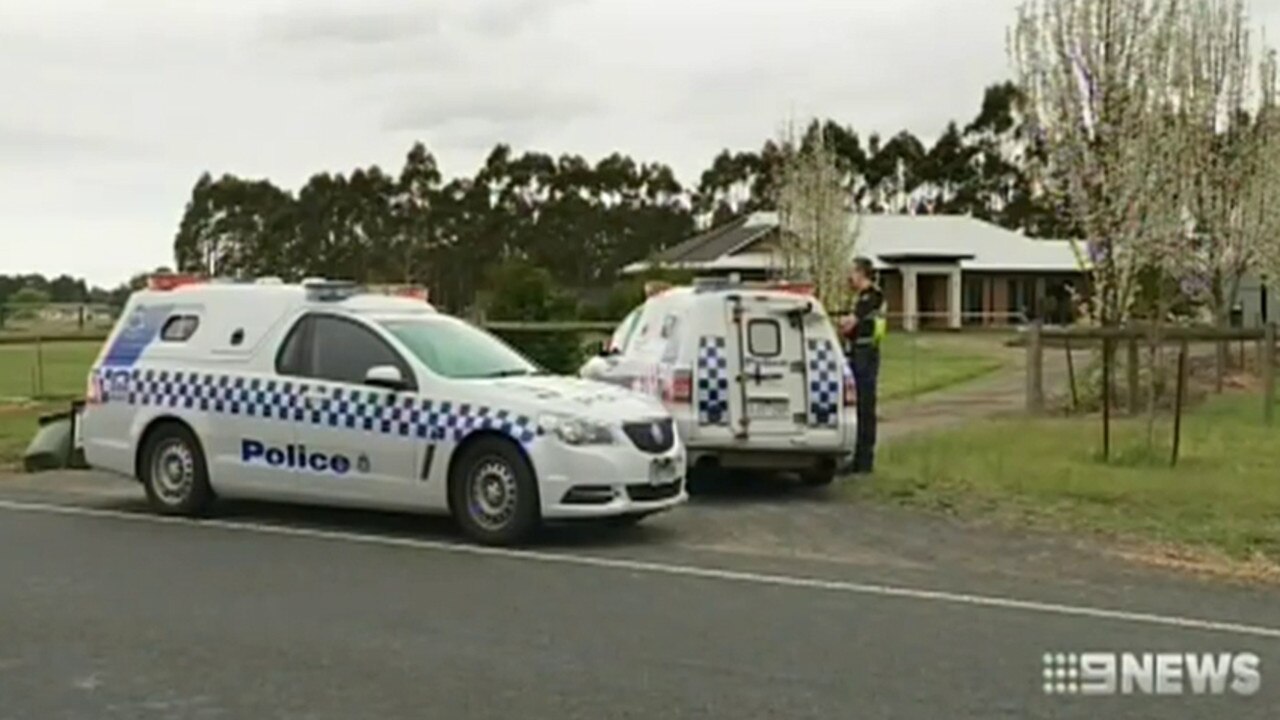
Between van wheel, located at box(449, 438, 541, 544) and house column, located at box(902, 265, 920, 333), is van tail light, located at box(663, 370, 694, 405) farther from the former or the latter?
house column, located at box(902, 265, 920, 333)

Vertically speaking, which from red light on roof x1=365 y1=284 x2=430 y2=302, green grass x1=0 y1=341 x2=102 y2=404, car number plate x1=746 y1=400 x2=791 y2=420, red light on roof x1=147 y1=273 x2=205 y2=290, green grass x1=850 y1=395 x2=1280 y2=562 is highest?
red light on roof x1=147 y1=273 x2=205 y2=290

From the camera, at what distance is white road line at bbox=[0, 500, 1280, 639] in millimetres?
8578

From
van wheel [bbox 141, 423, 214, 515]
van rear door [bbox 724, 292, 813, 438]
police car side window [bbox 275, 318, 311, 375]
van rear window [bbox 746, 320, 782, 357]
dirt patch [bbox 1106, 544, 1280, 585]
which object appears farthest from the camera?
van rear window [bbox 746, 320, 782, 357]

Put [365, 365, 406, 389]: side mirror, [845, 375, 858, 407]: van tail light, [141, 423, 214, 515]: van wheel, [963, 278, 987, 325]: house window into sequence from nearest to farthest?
[365, 365, 406, 389]: side mirror
[141, 423, 214, 515]: van wheel
[845, 375, 858, 407]: van tail light
[963, 278, 987, 325]: house window

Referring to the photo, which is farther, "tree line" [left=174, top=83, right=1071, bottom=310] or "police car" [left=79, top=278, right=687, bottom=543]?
"tree line" [left=174, top=83, right=1071, bottom=310]

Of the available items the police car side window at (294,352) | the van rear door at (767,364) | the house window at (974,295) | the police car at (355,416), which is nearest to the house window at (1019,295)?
the house window at (974,295)

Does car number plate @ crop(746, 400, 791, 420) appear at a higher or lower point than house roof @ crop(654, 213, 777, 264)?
lower

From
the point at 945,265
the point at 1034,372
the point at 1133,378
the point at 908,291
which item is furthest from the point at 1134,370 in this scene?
the point at 945,265

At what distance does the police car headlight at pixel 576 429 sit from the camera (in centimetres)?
1119

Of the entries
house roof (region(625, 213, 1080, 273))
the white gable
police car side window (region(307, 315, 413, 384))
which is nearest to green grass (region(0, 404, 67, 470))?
police car side window (region(307, 315, 413, 384))

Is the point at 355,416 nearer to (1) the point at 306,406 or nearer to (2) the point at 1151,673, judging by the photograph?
(1) the point at 306,406

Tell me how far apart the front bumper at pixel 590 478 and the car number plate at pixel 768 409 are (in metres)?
2.66

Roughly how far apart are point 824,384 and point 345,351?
4080 millimetres

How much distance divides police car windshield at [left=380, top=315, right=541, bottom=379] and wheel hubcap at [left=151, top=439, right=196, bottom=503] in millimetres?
1887
